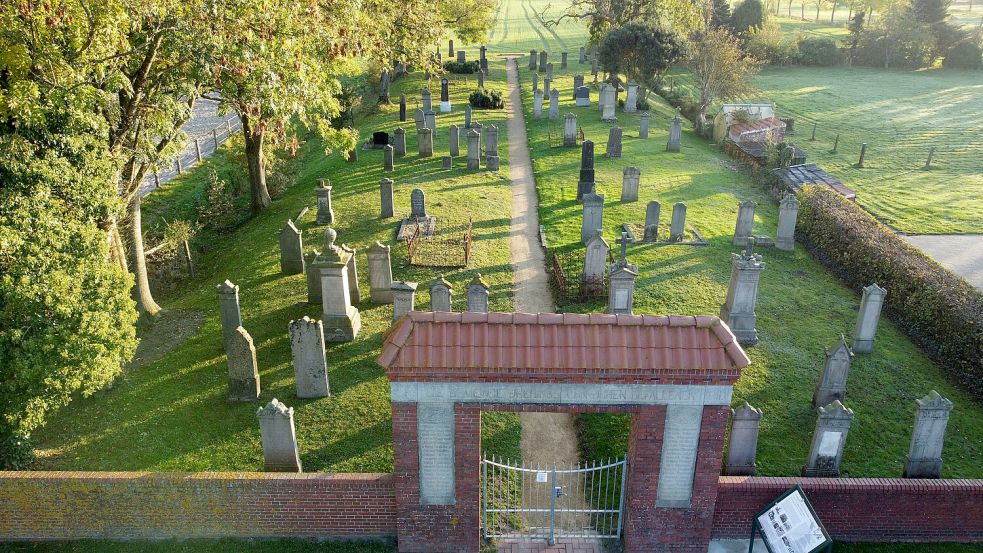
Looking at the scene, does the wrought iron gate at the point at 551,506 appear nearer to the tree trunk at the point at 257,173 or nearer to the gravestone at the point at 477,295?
the gravestone at the point at 477,295

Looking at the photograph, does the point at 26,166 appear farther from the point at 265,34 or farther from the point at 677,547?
the point at 677,547

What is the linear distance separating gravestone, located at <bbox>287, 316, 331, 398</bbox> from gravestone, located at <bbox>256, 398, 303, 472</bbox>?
5.91 feet

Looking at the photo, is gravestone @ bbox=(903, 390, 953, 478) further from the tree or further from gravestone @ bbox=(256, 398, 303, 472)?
the tree

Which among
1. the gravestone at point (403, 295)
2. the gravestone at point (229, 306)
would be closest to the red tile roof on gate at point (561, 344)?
the gravestone at point (403, 295)

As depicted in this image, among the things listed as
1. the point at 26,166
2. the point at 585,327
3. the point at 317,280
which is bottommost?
the point at 317,280

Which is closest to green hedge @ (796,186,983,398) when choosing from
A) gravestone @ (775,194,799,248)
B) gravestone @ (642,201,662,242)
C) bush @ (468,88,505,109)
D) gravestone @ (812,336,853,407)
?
gravestone @ (775,194,799,248)

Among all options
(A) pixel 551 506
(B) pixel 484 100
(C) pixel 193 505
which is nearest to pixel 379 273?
(C) pixel 193 505

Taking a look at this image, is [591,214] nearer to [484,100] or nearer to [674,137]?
[674,137]

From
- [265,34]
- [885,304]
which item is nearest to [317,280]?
[265,34]

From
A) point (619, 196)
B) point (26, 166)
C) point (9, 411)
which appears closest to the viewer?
point (9, 411)

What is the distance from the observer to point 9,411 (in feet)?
31.7

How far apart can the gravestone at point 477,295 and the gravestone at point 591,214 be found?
5877 millimetres

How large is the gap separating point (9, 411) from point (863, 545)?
38.6 ft

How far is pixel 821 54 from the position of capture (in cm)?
5172
